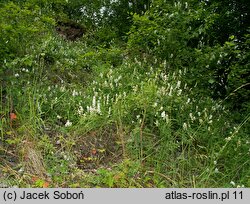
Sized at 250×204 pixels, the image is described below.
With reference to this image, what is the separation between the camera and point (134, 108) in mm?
4824

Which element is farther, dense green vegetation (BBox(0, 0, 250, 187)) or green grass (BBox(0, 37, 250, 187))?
dense green vegetation (BBox(0, 0, 250, 187))

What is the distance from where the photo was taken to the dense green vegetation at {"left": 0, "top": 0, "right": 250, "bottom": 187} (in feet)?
13.2

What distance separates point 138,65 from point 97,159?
2.59m

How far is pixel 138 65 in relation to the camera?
21.3 ft

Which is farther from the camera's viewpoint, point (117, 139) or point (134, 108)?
point (134, 108)

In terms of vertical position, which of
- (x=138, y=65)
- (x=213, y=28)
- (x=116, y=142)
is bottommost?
(x=116, y=142)

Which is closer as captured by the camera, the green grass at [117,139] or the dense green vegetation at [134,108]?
the green grass at [117,139]

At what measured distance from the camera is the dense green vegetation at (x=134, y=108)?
158 inches

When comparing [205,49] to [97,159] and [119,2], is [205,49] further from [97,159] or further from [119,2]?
[119,2]

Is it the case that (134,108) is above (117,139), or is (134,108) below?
above

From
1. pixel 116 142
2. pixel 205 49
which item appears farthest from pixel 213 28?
pixel 116 142

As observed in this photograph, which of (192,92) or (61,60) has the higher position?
(61,60)
